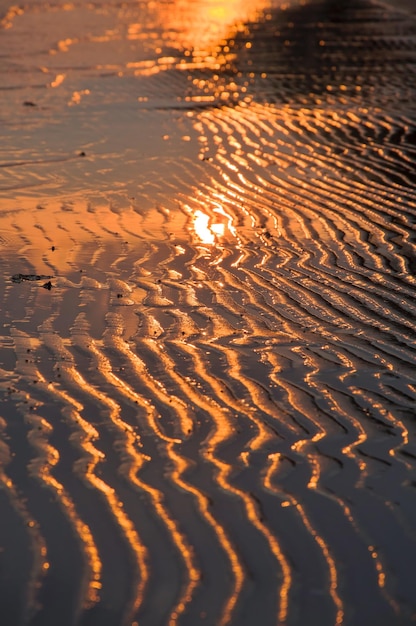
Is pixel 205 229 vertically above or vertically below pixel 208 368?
below

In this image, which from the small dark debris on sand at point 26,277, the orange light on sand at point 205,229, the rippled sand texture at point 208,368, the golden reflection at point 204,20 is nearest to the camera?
the rippled sand texture at point 208,368

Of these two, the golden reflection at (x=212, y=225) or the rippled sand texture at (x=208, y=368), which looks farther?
the golden reflection at (x=212, y=225)

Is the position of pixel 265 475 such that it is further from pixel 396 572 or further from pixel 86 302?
pixel 86 302

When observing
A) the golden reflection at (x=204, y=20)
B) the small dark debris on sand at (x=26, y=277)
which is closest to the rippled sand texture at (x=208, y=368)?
the small dark debris on sand at (x=26, y=277)

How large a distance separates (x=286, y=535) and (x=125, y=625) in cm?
95

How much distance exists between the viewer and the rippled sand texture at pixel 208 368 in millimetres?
4387

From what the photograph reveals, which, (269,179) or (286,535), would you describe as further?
(269,179)

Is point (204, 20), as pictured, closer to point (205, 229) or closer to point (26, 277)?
point (205, 229)

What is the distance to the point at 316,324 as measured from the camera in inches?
296

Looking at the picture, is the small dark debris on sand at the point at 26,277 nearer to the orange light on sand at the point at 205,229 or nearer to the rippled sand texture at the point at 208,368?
the rippled sand texture at the point at 208,368

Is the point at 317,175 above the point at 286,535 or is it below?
below

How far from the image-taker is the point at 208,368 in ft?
22.1

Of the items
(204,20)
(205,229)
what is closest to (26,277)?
(205,229)

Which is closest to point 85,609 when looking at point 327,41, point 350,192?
point 350,192
